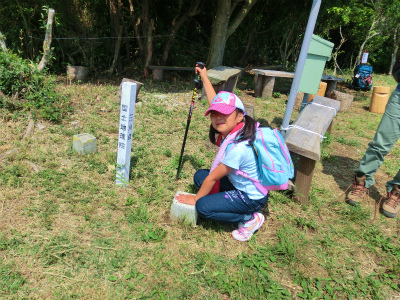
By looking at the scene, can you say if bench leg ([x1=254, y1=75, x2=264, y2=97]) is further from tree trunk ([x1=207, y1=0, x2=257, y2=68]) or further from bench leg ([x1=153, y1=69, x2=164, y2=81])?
bench leg ([x1=153, y1=69, x2=164, y2=81])

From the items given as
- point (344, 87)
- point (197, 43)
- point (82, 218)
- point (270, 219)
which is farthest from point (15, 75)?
point (344, 87)

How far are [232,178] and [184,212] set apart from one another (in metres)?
0.52

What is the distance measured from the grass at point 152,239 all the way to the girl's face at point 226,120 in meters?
0.95

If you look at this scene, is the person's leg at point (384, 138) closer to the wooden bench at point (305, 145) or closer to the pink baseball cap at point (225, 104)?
the wooden bench at point (305, 145)

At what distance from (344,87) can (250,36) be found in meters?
3.78

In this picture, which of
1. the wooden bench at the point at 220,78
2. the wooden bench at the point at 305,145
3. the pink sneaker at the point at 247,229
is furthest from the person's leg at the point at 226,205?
the wooden bench at the point at 220,78

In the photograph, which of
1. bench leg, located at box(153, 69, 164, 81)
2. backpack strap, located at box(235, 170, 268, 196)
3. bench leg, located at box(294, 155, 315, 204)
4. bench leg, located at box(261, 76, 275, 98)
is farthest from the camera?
bench leg, located at box(153, 69, 164, 81)

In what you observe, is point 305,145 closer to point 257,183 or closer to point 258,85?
point 257,183

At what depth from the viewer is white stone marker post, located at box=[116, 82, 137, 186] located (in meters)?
2.75

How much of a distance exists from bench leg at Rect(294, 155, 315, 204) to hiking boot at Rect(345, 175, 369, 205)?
0.58 meters

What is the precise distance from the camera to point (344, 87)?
1062 centimetres

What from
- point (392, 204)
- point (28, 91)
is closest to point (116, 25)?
point (28, 91)

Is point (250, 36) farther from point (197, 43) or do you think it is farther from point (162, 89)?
point (162, 89)

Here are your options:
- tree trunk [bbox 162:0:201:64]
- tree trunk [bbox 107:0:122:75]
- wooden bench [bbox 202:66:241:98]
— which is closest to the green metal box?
wooden bench [bbox 202:66:241:98]
